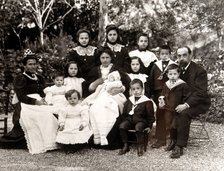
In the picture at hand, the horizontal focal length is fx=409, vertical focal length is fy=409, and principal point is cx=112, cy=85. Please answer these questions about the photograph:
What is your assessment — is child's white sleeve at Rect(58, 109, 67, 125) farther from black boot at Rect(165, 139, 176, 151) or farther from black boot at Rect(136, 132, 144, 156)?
black boot at Rect(165, 139, 176, 151)

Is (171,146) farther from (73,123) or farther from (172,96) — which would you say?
(73,123)

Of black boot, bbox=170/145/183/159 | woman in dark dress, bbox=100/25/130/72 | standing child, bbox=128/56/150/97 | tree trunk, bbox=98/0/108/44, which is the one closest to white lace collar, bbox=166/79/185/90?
standing child, bbox=128/56/150/97

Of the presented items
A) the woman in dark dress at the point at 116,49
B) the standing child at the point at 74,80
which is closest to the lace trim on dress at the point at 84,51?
the woman in dark dress at the point at 116,49

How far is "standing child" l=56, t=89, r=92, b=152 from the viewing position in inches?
225

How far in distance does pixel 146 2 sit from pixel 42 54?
4.55 m

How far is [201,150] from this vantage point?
5.91 metres

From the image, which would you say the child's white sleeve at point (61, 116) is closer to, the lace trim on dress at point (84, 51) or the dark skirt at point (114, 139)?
the dark skirt at point (114, 139)

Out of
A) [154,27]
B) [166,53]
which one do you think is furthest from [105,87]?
[154,27]

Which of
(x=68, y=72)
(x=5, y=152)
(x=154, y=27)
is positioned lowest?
(x=5, y=152)

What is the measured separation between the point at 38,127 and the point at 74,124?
532 mm

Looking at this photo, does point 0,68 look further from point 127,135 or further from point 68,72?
point 127,135

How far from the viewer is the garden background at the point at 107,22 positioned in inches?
428

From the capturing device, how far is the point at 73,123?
19.3ft

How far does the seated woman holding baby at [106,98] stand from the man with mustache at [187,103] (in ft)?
2.77
